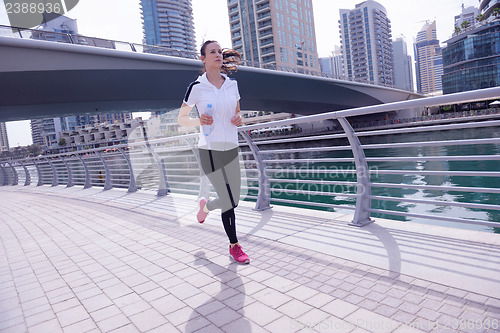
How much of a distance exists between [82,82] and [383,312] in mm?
22197

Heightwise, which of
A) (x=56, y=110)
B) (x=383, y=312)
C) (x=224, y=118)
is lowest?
(x=383, y=312)

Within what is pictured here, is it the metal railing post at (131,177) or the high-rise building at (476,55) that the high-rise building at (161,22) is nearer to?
the high-rise building at (476,55)

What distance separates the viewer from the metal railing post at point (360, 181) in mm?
3691

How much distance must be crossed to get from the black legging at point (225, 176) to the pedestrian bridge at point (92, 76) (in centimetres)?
1790

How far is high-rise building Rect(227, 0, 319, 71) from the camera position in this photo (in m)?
87.1

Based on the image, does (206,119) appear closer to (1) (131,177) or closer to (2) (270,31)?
(1) (131,177)

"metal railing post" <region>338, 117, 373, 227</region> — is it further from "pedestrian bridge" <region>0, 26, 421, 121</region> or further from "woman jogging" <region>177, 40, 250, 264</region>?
"pedestrian bridge" <region>0, 26, 421, 121</region>

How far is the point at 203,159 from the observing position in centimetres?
310

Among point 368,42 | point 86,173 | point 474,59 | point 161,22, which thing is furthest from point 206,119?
point 161,22

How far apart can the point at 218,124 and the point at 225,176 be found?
1.62ft

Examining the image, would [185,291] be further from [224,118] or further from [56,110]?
[56,110]

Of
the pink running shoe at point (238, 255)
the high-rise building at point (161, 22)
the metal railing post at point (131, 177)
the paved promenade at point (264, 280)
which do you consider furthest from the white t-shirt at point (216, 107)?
the high-rise building at point (161, 22)

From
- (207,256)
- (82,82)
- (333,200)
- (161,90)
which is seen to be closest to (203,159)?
(207,256)

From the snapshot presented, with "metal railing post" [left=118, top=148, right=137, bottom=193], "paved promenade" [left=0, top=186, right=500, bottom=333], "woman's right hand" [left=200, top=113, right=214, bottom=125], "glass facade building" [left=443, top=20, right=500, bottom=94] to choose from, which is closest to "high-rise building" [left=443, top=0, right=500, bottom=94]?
"glass facade building" [left=443, top=20, right=500, bottom=94]
